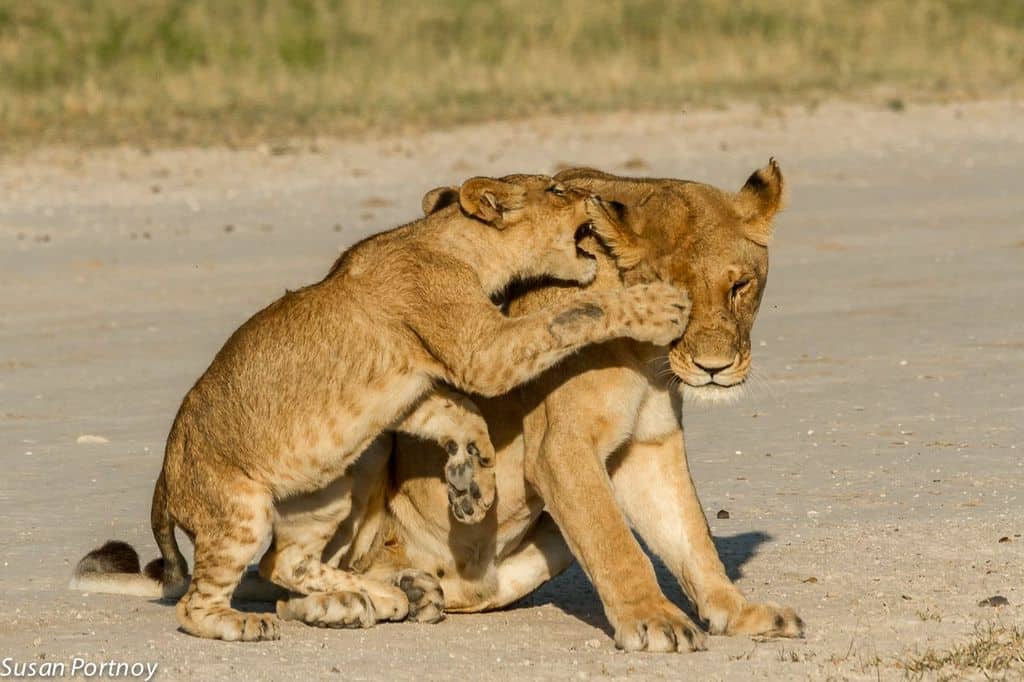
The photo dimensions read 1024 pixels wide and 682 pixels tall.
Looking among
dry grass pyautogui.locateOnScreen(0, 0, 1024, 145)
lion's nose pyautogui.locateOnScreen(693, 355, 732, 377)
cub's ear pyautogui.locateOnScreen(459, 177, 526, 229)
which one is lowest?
dry grass pyautogui.locateOnScreen(0, 0, 1024, 145)

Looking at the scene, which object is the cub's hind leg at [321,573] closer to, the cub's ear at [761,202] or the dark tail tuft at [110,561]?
the dark tail tuft at [110,561]

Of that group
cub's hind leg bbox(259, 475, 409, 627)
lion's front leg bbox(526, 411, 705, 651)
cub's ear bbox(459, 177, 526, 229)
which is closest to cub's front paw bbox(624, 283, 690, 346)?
lion's front leg bbox(526, 411, 705, 651)

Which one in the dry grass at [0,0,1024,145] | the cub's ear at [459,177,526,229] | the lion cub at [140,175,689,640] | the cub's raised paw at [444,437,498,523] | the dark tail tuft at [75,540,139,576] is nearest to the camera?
the lion cub at [140,175,689,640]

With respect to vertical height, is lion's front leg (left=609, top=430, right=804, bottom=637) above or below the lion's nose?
below

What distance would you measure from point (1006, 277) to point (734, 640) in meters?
8.19

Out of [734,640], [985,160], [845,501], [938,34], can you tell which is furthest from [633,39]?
[734,640]

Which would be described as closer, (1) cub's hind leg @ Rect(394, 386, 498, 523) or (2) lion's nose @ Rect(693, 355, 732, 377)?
(2) lion's nose @ Rect(693, 355, 732, 377)

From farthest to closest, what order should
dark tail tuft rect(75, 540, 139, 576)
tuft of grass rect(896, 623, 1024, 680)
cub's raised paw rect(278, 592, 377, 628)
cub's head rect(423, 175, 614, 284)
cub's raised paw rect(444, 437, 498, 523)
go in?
dark tail tuft rect(75, 540, 139, 576), cub's head rect(423, 175, 614, 284), cub's raised paw rect(278, 592, 377, 628), cub's raised paw rect(444, 437, 498, 523), tuft of grass rect(896, 623, 1024, 680)

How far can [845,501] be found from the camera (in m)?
8.95

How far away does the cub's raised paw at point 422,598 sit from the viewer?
7.41 meters

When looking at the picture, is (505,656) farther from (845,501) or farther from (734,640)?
(845,501)

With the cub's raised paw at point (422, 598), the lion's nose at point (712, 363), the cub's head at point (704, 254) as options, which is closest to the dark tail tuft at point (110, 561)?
the cub's raised paw at point (422, 598)

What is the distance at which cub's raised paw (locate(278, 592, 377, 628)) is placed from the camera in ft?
23.8

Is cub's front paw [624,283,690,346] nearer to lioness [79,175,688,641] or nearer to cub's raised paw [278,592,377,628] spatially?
lioness [79,175,688,641]
